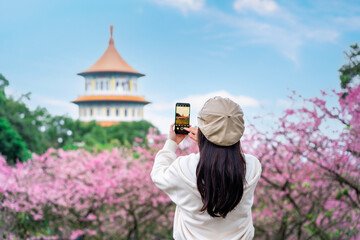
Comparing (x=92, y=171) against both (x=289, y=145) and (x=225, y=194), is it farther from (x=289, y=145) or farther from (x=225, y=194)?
(x=225, y=194)

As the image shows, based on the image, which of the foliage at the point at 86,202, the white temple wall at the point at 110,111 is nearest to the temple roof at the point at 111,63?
the white temple wall at the point at 110,111

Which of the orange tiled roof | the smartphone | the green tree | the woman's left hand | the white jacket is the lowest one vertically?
the orange tiled roof

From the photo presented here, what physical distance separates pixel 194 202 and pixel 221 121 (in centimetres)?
34

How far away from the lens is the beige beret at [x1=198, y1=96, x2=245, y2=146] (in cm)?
187

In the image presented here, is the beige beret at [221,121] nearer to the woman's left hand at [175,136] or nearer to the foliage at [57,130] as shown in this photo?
the woman's left hand at [175,136]

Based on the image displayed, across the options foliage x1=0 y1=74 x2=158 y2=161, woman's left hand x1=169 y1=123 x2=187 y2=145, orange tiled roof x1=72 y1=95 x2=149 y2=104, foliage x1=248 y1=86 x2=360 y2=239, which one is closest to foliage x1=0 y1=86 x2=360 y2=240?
foliage x1=248 y1=86 x2=360 y2=239

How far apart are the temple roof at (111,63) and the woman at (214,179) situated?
26516 mm

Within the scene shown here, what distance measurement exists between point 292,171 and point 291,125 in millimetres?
793

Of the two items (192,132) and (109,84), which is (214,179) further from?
(109,84)

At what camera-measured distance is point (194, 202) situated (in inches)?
75.8

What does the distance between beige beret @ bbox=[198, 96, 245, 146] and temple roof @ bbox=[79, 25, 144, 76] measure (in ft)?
87.0

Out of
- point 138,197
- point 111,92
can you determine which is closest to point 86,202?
point 138,197

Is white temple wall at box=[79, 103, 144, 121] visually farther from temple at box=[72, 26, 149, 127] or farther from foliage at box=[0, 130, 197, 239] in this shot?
foliage at box=[0, 130, 197, 239]

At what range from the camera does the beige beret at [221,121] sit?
6.12 ft
